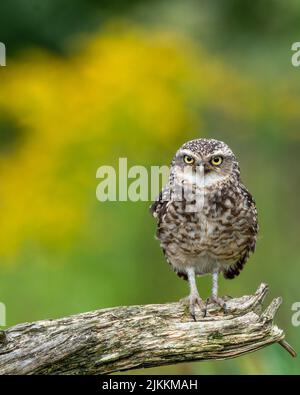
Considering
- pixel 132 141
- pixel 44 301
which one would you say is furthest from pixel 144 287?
pixel 132 141

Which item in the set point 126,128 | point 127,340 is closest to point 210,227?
point 127,340

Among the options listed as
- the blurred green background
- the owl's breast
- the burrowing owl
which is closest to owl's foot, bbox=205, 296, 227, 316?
the burrowing owl

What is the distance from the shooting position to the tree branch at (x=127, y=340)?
2.93 m

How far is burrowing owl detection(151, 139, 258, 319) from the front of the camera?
11.1 feet

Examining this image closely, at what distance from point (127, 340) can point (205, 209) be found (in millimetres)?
698

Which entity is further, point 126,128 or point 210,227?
point 126,128

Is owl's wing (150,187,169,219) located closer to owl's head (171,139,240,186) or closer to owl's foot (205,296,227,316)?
owl's head (171,139,240,186)

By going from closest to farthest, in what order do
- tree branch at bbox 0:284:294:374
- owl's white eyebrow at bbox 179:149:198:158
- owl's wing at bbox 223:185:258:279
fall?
1. tree branch at bbox 0:284:294:374
2. owl's white eyebrow at bbox 179:149:198:158
3. owl's wing at bbox 223:185:258:279

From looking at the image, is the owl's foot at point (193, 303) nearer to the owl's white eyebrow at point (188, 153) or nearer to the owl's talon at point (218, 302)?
the owl's talon at point (218, 302)

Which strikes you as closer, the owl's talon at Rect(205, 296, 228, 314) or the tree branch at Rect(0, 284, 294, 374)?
the tree branch at Rect(0, 284, 294, 374)

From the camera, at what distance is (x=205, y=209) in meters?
3.40

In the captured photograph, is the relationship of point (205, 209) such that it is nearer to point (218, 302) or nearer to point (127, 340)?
point (218, 302)

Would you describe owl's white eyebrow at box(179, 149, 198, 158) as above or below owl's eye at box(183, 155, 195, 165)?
above

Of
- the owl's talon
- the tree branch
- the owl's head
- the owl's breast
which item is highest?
the owl's head
